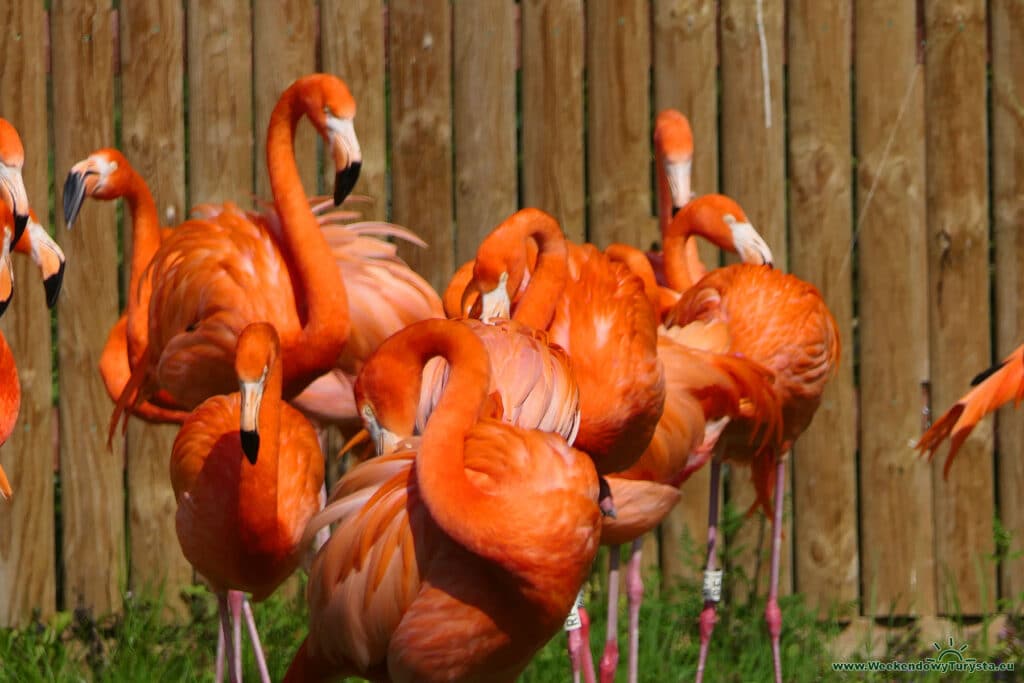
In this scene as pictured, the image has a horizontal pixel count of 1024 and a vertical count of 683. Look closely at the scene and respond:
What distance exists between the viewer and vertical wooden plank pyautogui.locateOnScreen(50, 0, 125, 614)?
16.1 feet

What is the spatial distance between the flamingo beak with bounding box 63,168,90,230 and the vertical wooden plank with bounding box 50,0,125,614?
0.48 metres

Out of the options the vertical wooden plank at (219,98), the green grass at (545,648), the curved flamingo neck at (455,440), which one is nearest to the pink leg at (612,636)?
the green grass at (545,648)

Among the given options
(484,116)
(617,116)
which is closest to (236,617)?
(484,116)

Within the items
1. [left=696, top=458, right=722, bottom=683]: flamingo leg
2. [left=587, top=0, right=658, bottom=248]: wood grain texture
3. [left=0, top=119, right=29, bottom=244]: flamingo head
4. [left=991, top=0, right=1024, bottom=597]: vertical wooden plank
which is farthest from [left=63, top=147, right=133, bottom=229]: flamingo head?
[left=991, top=0, right=1024, bottom=597]: vertical wooden plank

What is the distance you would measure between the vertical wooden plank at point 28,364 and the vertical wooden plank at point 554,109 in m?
1.54

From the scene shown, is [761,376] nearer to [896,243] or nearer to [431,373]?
[896,243]

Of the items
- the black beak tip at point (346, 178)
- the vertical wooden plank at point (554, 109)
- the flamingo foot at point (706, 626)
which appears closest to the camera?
the black beak tip at point (346, 178)

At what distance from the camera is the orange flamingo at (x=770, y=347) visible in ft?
15.1

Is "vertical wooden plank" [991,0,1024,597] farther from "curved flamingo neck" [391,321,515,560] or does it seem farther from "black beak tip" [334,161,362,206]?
"curved flamingo neck" [391,321,515,560]

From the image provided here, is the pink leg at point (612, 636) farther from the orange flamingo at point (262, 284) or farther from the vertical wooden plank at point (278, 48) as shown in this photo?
the vertical wooden plank at point (278, 48)

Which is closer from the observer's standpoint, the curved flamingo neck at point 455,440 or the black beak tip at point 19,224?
the curved flamingo neck at point 455,440

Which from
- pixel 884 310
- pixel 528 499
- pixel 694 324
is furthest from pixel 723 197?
pixel 528 499

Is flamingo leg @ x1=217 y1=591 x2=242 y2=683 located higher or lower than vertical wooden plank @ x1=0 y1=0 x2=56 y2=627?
lower

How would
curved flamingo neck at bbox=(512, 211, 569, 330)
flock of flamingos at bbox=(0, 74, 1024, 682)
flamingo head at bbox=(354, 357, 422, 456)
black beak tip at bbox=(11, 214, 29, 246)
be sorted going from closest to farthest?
flock of flamingos at bbox=(0, 74, 1024, 682) → flamingo head at bbox=(354, 357, 422, 456) → black beak tip at bbox=(11, 214, 29, 246) → curved flamingo neck at bbox=(512, 211, 569, 330)
